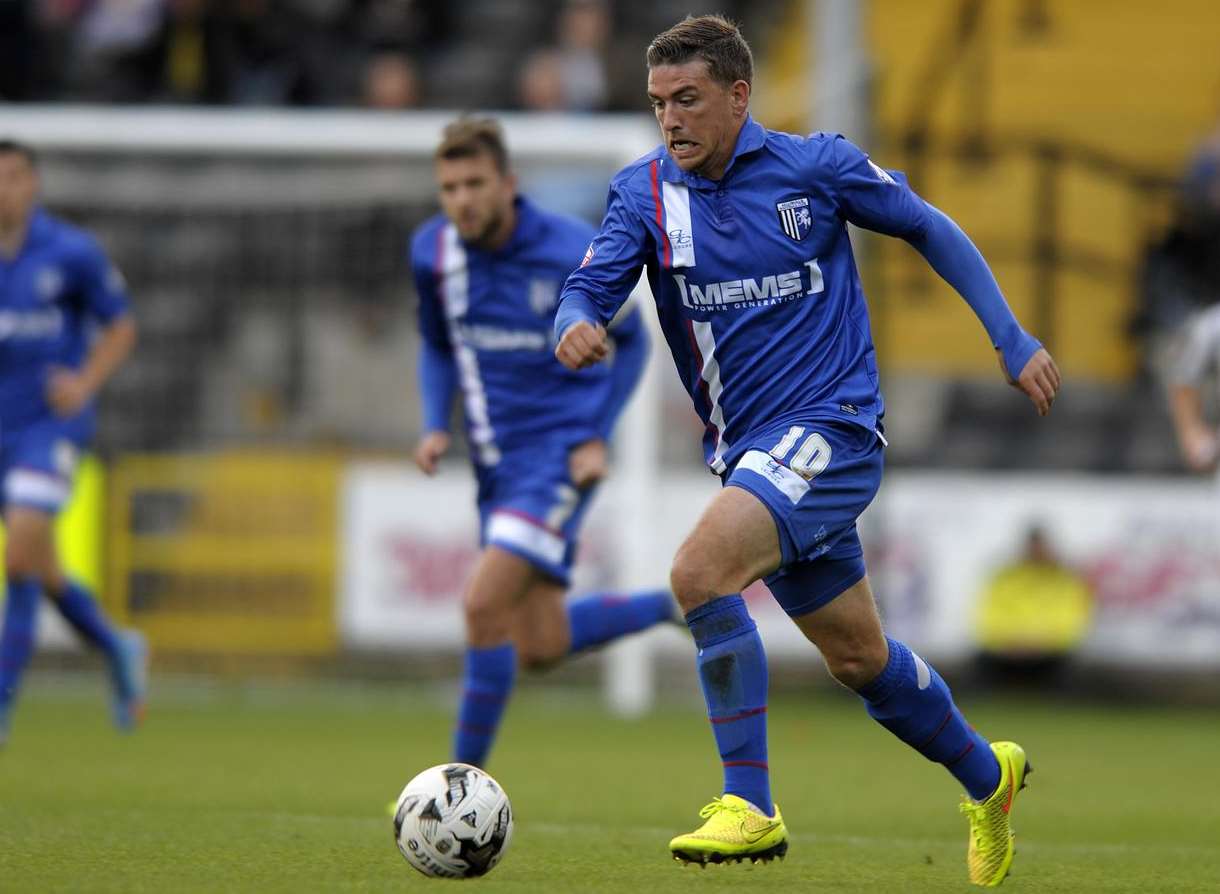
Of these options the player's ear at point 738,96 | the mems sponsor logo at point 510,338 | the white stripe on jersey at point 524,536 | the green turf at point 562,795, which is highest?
the player's ear at point 738,96

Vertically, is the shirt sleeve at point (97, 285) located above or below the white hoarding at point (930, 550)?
above

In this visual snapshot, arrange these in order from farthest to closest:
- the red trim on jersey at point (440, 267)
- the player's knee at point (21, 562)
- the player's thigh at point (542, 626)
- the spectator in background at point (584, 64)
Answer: the spectator in background at point (584, 64), the player's knee at point (21, 562), the player's thigh at point (542, 626), the red trim on jersey at point (440, 267)

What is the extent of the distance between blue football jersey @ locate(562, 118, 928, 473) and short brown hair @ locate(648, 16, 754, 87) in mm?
182

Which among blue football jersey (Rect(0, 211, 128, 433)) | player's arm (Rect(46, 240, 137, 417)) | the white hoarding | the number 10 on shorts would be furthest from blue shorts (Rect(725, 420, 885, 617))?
the white hoarding

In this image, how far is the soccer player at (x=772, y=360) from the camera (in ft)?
17.4

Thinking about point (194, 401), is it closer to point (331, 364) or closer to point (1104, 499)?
point (331, 364)

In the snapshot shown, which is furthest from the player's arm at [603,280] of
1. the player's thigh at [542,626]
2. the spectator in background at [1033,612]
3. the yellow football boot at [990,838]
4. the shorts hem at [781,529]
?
the spectator in background at [1033,612]

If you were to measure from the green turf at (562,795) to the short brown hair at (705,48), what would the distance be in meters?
2.04

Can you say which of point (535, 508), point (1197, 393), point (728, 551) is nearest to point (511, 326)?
point (535, 508)

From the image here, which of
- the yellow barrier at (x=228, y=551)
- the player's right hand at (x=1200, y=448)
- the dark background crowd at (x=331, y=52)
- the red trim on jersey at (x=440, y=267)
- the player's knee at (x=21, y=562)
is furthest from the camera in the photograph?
the dark background crowd at (x=331, y=52)

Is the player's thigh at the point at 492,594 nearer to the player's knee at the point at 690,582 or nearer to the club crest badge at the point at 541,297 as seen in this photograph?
the club crest badge at the point at 541,297

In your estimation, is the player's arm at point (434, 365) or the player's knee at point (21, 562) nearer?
the player's arm at point (434, 365)

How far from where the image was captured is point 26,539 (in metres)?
9.50

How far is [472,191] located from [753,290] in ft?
7.49
